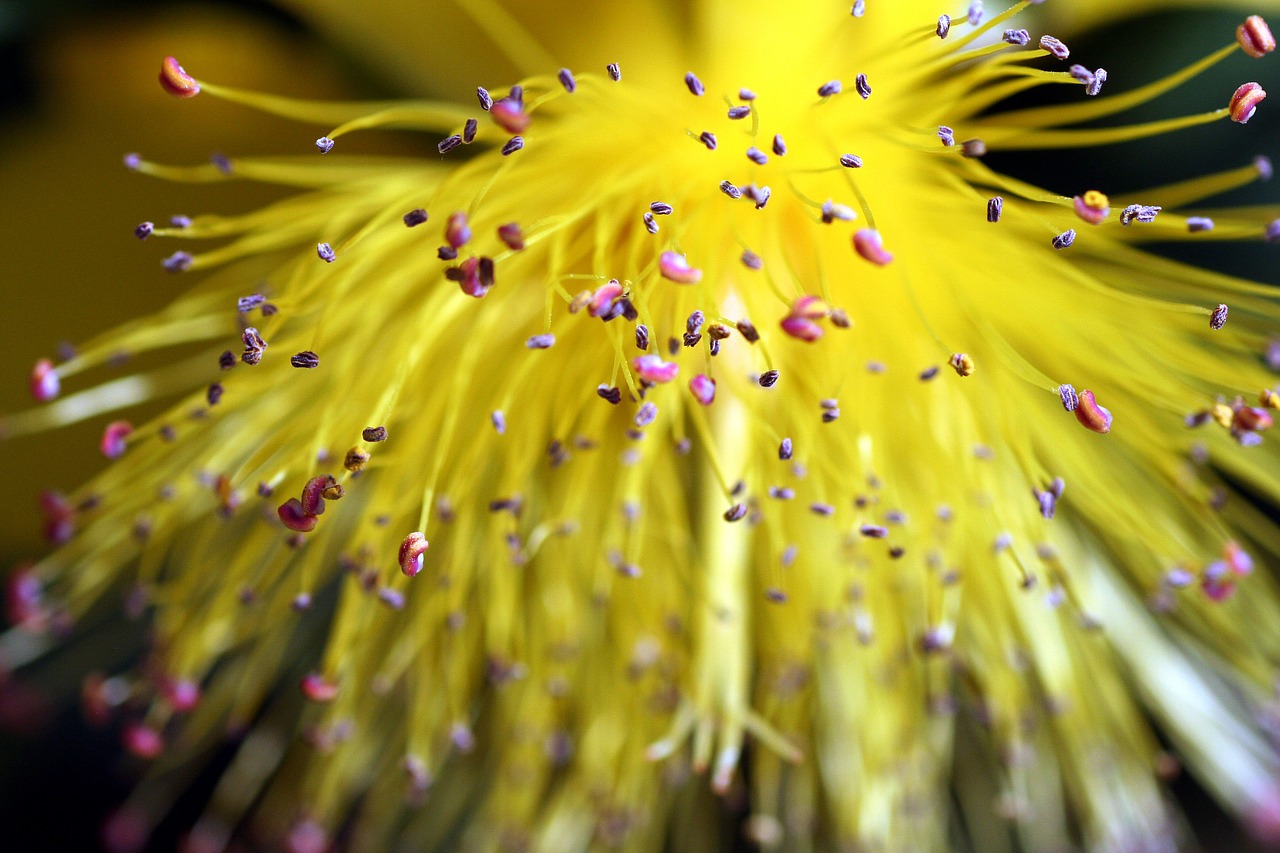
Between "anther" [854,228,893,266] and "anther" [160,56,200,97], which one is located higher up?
"anther" [160,56,200,97]

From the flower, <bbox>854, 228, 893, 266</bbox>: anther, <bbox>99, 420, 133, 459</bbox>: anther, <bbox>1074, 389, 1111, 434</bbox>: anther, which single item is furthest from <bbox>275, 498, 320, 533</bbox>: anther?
<bbox>1074, 389, 1111, 434</bbox>: anther

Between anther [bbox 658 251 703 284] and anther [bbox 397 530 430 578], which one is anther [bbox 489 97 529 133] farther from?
anther [bbox 397 530 430 578]

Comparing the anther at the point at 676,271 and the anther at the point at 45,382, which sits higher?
the anther at the point at 45,382

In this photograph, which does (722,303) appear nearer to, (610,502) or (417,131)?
(610,502)

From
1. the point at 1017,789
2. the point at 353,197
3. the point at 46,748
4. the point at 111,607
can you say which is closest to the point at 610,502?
the point at 353,197

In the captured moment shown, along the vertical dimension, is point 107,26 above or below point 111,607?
above

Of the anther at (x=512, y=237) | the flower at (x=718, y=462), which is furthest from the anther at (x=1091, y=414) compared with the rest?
the anther at (x=512, y=237)

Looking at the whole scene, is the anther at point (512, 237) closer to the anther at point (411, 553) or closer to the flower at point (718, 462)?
the flower at point (718, 462)

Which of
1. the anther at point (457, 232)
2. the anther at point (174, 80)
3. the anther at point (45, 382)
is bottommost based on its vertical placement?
the anther at point (457, 232)
